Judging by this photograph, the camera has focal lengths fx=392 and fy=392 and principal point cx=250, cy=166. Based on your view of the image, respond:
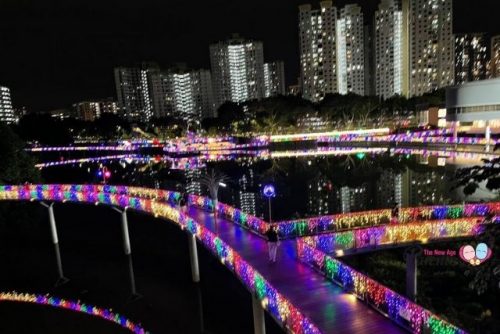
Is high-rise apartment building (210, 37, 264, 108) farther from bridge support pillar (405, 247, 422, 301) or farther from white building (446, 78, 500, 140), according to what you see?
bridge support pillar (405, 247, 422, 301)

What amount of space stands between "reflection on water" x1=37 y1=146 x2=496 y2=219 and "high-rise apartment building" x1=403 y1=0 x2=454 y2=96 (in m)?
77.2

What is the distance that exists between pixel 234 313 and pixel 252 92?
17518cm

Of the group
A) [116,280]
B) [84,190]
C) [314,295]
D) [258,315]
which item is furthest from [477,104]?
[314,295]

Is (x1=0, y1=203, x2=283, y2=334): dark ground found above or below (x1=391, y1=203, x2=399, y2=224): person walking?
below

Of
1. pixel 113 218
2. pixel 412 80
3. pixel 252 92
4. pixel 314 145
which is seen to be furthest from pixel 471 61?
pixel 113 218

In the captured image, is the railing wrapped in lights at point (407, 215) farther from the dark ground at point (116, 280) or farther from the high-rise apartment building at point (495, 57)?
the high-rise apartment building at point (495, 57)

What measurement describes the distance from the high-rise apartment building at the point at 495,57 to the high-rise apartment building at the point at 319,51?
211ft

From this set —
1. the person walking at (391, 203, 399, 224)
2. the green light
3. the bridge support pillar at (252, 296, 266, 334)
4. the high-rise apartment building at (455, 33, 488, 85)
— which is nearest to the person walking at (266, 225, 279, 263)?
the bridge support pillar at (252, 296, 266, 334)

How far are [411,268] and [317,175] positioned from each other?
134ft

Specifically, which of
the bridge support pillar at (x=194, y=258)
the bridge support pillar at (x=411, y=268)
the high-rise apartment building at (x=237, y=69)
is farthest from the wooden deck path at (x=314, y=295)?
the high-rise apartment building at (x=237, y=69)

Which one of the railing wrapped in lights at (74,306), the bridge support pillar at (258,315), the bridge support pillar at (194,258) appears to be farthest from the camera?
the bridge support pillar at (194,258)

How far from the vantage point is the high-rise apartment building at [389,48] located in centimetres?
14338

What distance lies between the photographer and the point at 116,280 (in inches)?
1016

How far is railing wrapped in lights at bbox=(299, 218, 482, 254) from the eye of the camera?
16625 mm
